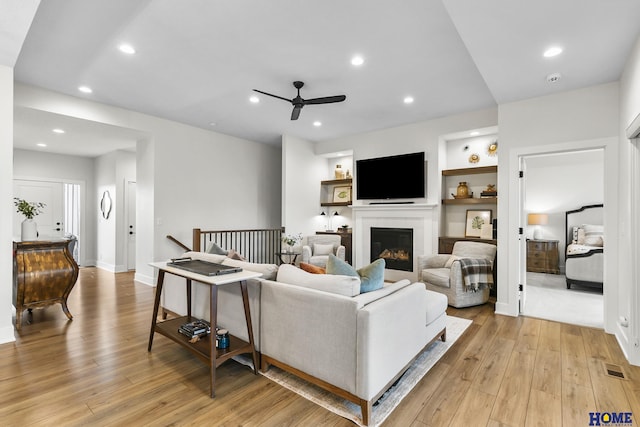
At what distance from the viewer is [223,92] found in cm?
425

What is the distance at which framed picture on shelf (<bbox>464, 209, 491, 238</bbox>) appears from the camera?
5211 millimetres

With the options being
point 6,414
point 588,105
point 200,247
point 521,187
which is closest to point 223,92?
point 200,247

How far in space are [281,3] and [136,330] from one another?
336 cm

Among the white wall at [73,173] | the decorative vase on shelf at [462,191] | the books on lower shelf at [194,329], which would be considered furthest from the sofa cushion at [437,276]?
the white wall at [73,173]

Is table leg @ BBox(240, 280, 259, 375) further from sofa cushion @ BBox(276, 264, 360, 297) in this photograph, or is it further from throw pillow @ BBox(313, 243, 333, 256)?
throw pillow @ BBox(313, 243, 333, 256)

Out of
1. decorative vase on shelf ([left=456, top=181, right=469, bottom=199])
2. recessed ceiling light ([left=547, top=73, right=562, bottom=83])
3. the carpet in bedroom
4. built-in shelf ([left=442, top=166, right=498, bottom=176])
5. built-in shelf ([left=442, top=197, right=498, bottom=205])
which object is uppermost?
recessed ceiling light ([left=547, top=73, right=562, bottom=83])

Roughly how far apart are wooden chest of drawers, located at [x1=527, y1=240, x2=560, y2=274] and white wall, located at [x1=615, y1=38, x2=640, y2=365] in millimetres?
3548

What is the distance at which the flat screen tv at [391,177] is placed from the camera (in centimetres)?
558

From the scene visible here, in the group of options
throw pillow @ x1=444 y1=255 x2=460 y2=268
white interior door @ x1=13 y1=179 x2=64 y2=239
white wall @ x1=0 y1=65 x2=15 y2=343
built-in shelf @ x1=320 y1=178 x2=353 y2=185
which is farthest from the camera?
built-in shelf @ x1=320 y1=178 x2=353 y2=185

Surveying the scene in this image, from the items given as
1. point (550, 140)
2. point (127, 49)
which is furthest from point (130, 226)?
point (550, 140)

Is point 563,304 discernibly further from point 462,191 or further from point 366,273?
point 366,273

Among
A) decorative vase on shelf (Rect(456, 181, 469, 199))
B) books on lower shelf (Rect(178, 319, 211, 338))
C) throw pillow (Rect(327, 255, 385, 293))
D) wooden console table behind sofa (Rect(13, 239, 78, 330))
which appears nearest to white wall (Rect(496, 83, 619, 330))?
decorative vase on shelf (Rect(456, 181, 469, 199))

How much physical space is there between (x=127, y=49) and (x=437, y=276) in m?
4.48

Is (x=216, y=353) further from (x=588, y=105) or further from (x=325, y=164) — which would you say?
(x=325, y=164)
